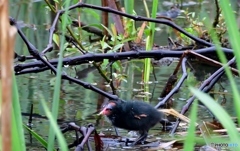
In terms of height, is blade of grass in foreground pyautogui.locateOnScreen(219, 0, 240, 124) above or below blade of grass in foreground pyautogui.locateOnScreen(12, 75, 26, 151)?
above

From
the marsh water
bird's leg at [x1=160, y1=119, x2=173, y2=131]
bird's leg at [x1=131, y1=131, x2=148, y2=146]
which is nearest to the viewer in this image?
bird's leg at [x1=131, y1=131, x2=148, y2=146]

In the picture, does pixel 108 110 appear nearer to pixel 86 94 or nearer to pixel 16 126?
pixel 86 94

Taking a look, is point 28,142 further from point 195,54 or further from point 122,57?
point 195,54

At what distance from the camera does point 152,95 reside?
347 cm

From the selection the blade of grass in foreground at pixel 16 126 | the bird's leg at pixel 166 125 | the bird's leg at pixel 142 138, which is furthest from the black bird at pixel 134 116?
the blade of grass in foreground at pixel 16 126

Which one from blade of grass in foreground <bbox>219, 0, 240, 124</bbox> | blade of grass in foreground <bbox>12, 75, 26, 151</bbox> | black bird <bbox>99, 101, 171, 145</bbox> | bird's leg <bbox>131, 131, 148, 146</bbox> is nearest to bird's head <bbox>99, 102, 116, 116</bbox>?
black bird <bbox>99, 101, 171, 145</bbox>

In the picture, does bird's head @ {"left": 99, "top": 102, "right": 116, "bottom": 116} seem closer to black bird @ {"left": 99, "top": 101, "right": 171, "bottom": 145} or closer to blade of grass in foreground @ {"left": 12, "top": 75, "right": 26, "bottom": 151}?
black bird @ {"left": 99, "top": 101, "right": 171, "bottom": 145}

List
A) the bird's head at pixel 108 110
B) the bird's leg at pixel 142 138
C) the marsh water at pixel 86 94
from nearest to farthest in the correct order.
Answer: the bird's leg at pixel 142 138
the bird's head at pixel 108 110
the marsh water at pixel 86 94

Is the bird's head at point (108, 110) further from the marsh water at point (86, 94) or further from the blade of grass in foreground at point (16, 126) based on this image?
the blade of grass in foreground at point (16, 126)

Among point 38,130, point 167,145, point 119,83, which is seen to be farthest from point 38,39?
point 167,145

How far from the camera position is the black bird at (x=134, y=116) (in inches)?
101

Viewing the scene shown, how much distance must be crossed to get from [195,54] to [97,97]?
75 cm

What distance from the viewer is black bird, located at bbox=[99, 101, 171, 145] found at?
256cm

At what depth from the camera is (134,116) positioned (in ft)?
8.46
